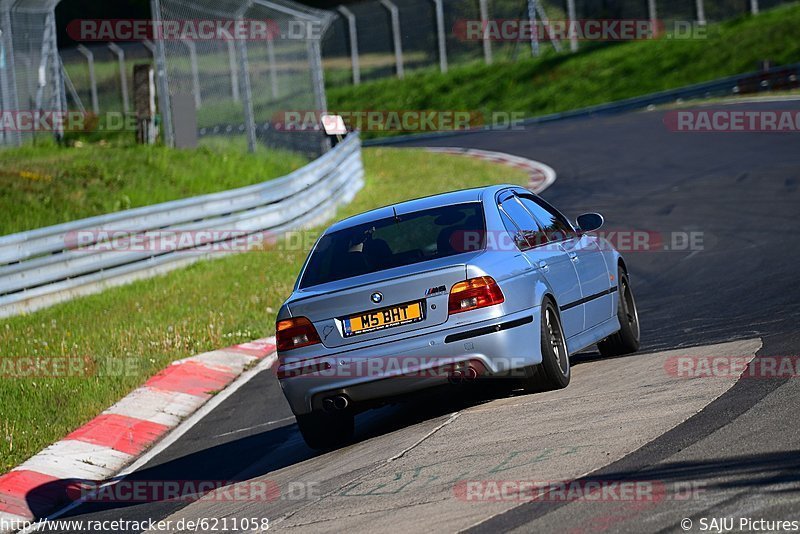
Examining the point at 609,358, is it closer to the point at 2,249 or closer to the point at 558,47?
the point at 2,249

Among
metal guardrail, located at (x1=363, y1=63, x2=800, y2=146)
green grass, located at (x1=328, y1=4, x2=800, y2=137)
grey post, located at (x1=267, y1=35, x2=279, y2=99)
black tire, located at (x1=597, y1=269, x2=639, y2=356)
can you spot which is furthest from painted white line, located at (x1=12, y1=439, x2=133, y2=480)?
green grass, located at (x1=328, y1=4, x2=800, y2=137)

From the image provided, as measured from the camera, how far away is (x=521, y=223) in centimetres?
862

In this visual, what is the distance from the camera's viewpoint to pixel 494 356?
24.6ft

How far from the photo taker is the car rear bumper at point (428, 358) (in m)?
7.50

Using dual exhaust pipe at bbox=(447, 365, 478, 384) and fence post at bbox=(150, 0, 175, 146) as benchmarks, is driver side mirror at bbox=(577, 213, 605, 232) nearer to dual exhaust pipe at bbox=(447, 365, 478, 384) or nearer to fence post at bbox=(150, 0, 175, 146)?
dual exhaust pipe at bbox=(447, 365, 478, 384)

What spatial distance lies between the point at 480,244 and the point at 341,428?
59.0 inches

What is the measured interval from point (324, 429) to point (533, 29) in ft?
126

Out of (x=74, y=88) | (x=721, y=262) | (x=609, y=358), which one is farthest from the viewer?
(x=74, y=88)

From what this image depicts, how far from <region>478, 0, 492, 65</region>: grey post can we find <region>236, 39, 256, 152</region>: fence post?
22.4m

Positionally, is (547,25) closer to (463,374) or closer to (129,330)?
(129,330)

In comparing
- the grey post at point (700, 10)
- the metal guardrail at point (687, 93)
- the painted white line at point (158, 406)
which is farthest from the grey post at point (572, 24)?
the painted white line at point (158, 406)

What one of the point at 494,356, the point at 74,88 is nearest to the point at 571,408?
the point at 494,356

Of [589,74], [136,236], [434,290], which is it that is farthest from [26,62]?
[589,74]

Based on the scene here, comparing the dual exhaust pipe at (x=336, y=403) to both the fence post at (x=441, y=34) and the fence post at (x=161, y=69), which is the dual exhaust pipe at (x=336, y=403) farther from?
the fence post at (x=441, y=34)
